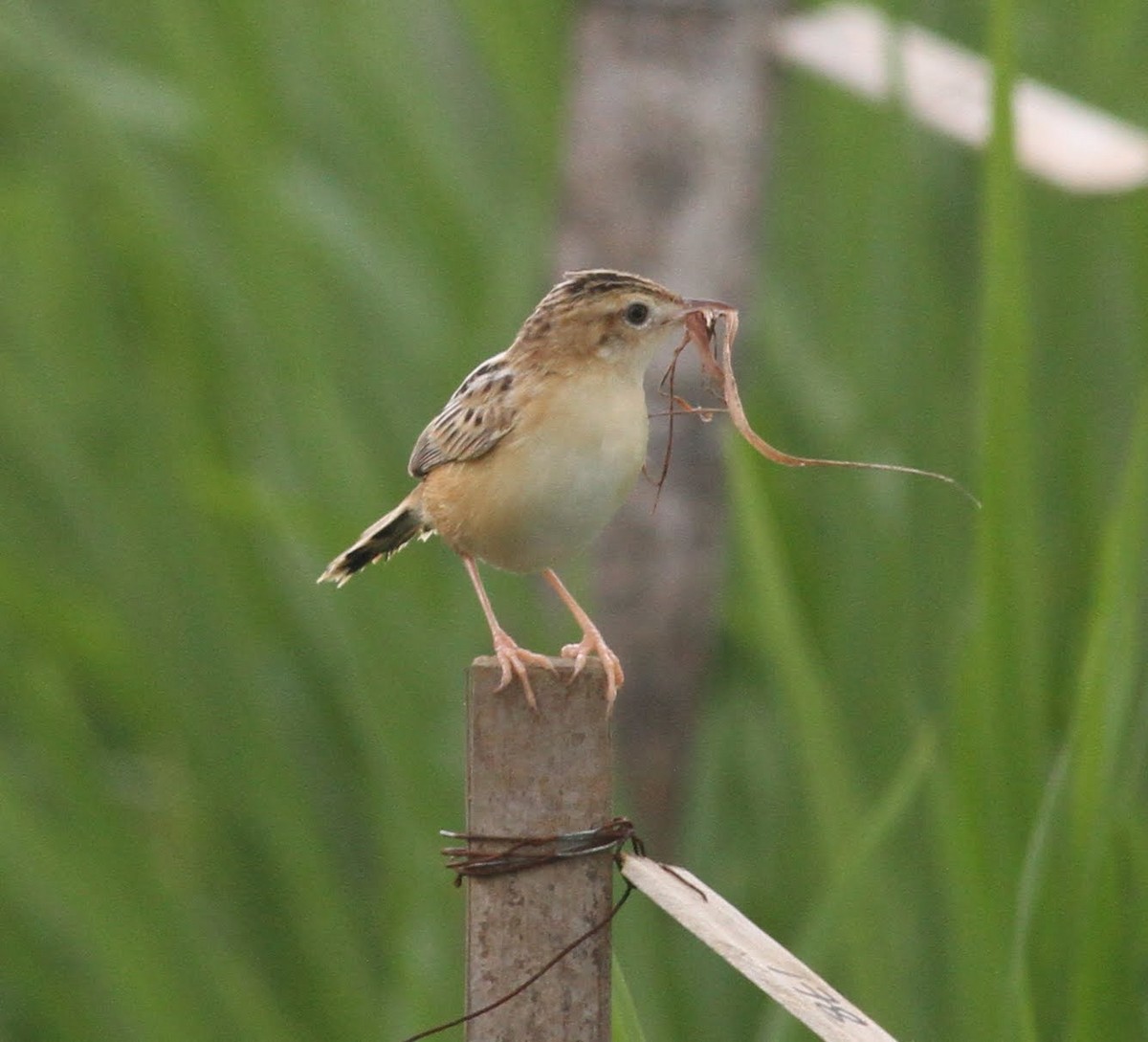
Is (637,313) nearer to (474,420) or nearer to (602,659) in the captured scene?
(474,420)

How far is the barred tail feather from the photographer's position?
2.02 metres

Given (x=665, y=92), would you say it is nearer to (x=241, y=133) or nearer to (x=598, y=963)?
(x=241, y=133)

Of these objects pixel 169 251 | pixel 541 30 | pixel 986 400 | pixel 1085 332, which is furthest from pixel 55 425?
pixel 986 400

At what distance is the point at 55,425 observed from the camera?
11.0 ft

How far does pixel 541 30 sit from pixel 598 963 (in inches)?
75.8

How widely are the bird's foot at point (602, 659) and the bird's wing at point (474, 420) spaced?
0.22 m

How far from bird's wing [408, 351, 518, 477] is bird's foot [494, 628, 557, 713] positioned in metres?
0.33

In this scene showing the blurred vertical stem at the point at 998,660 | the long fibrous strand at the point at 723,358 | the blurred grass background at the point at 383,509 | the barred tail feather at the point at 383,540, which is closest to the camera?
the long fibrous strand at the point at 723,358

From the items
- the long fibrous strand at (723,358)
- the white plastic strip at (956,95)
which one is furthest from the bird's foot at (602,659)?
the white plastic strip at (956,95)

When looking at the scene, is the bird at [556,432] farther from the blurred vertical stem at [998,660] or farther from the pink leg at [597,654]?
the blurred vertical stem at [998,660]

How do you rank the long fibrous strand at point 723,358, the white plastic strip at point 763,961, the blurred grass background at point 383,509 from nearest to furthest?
the white plastic strip at point 763,961
the long fibrous strand at point 723,358
the blurred grass background at point 383,509

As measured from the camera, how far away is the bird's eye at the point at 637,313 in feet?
5.87

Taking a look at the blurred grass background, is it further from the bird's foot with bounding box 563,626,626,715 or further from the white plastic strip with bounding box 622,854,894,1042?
the white plastic strip with bounding box 622,854,894,1042

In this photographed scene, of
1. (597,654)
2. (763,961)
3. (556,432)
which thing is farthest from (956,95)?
(763,961)
